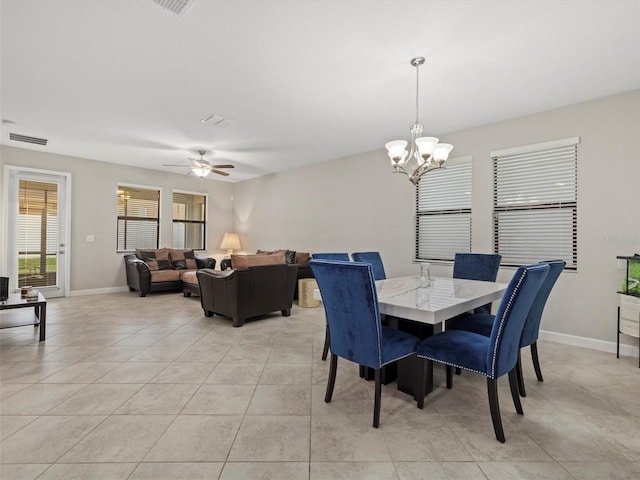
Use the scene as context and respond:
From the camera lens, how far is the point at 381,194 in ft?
17.1

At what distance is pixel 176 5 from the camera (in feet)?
6.83

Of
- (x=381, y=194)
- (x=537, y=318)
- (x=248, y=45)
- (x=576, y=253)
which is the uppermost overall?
(x=248, y=45)

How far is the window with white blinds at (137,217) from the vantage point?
6.63 metres

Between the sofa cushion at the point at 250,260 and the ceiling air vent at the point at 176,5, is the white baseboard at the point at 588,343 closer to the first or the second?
the sofa cushion at the point at 250,260

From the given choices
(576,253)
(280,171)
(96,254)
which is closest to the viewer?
(576,253)

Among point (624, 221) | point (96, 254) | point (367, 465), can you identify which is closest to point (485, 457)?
point (367, 465)

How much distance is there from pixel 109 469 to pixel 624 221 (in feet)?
15.4

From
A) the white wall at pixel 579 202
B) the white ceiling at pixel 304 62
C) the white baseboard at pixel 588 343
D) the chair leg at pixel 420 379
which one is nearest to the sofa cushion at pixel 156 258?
the white ceiling at pixel 304 62

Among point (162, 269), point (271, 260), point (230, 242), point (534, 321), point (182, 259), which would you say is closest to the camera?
point (534, 321)

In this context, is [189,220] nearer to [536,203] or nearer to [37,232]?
[37,232]

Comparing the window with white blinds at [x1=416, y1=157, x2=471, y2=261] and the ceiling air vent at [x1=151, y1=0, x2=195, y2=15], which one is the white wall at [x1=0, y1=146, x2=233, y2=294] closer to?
the ceiling air vent at [x1=151, y1=0, x2=195, y2=15]

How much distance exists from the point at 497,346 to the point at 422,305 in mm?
454

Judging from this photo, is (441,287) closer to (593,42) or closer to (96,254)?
(593,42)

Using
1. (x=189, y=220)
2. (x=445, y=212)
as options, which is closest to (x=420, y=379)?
(x=445, y=212)
